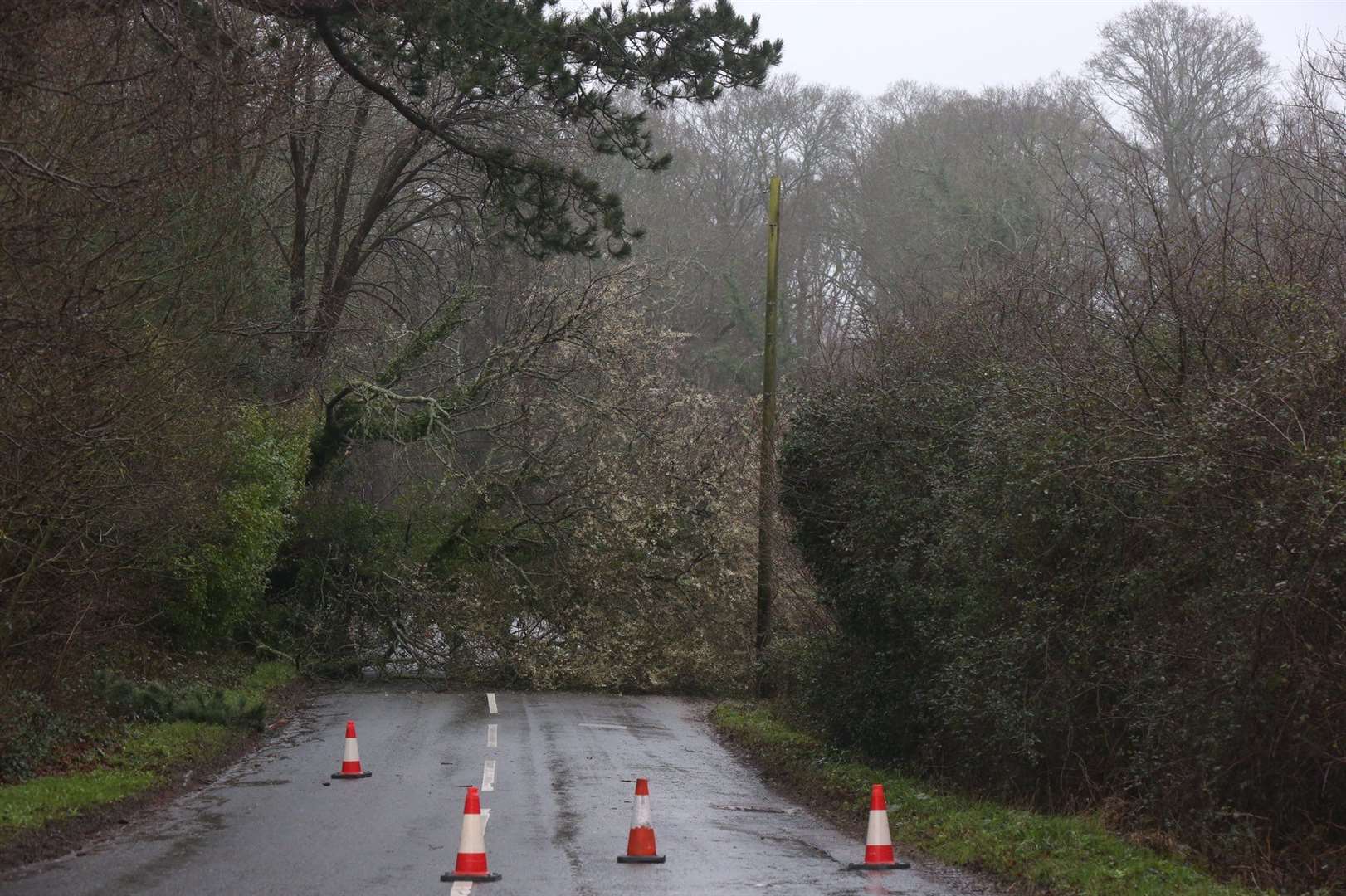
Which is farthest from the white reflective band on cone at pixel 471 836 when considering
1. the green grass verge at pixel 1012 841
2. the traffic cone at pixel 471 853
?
the green grass verge at pixel 1012 841

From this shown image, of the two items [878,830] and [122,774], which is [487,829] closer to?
[878,830]

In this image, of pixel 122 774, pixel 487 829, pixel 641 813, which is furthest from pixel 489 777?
pixel 641 813

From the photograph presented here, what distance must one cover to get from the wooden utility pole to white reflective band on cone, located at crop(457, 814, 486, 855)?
35.7 feet

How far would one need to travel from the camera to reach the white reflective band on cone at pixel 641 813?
997 cm

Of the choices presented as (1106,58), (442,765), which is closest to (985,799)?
(442,765)

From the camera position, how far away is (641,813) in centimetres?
1002

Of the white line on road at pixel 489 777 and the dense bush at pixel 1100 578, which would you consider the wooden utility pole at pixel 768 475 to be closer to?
the dense bush at pixel 1100 578

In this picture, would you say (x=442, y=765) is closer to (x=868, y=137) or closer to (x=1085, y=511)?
(x=1085, y=511)

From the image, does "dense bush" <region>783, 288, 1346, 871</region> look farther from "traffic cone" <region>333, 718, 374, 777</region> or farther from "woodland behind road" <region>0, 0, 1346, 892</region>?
"traffic cone" <region>333, 718, 374, 777</region>

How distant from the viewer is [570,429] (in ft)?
87.9

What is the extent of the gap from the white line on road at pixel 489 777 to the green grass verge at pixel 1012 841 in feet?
11.0

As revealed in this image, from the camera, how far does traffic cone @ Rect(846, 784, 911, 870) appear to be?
976cm

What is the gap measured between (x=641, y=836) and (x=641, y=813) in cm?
23

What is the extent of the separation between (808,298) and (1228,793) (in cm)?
3744
